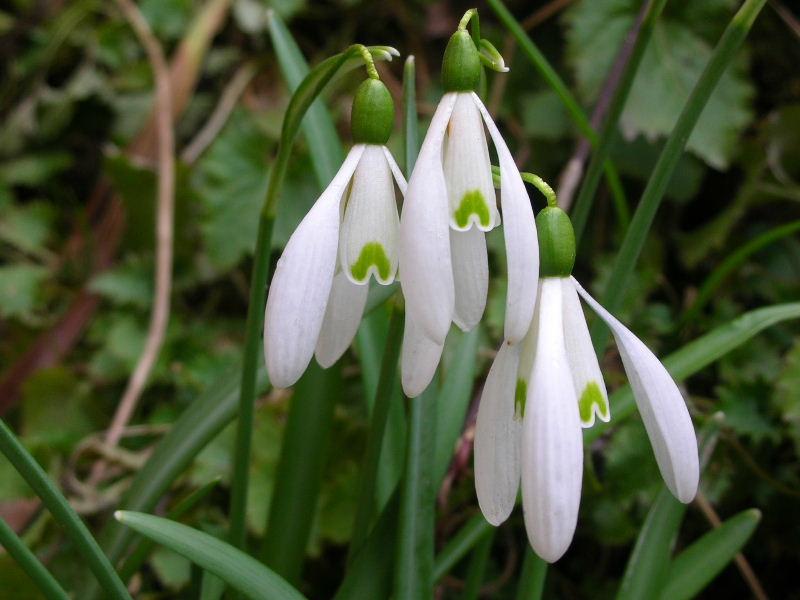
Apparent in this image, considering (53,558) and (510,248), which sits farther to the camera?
(53,558)

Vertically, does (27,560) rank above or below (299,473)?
below

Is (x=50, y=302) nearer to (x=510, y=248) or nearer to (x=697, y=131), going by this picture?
(x=697, y=131)

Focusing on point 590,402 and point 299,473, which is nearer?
point 590,402

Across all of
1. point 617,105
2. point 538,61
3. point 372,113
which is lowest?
point 372,113

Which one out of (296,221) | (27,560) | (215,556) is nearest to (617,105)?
(215,556)

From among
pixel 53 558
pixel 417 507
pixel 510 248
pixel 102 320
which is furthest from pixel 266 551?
pixel 102 320

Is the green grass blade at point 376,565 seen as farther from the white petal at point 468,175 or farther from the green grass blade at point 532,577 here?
the white petal at point 468,175

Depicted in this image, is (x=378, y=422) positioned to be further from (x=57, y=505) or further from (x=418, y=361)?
(x=57, y=505)
